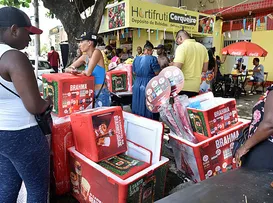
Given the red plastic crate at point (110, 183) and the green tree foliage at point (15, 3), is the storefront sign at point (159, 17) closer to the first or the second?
the green tree foliage at point (15, 3)

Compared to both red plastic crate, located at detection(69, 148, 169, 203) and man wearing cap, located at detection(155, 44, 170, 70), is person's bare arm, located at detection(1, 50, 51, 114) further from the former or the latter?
man wearing cap, located at detection(155, 44, 170, 70)

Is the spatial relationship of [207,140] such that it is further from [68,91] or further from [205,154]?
[68,91]

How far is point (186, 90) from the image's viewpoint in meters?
3.19

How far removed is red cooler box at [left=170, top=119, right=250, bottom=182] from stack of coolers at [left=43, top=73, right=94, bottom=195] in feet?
3.41

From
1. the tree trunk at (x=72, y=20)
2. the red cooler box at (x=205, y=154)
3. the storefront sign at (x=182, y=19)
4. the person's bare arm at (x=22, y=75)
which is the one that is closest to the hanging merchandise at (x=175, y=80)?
the red cooler box at (x=205, y=154)

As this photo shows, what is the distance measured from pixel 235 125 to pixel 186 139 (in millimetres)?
631

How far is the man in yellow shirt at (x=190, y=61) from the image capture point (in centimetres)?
305

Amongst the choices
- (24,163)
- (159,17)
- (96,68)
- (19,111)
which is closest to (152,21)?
(159,17)

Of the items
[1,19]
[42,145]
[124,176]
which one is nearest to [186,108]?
[124,176]

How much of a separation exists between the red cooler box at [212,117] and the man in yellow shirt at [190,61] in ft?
1.99

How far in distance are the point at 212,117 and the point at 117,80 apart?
2084 mm

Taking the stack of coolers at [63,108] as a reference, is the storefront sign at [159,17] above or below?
above

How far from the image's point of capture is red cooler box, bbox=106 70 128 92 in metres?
3.93

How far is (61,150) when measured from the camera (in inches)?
84.7
